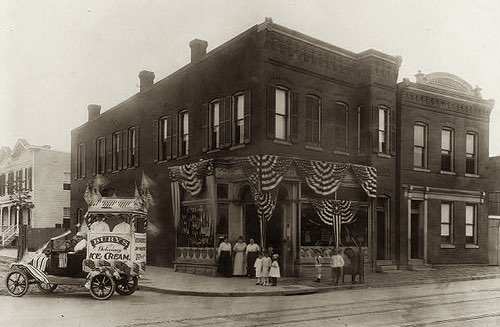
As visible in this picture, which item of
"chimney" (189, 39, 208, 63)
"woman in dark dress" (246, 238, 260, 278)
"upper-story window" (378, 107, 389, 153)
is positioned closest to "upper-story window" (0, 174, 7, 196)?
"chimney" (189, 39, 208, 63)

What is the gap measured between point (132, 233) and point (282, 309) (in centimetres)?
460

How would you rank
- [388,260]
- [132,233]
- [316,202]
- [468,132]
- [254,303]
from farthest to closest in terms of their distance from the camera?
[468,132], [388,260], [316,202], [132,233], [254,303]

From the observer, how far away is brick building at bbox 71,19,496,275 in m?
20.1

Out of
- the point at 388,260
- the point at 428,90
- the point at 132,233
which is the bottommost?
the point at 388,260

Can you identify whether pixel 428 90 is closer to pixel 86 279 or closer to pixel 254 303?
pixel 254 303

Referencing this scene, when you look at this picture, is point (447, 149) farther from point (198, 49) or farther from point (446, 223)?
point (198, 49)

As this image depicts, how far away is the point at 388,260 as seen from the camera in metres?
24.1

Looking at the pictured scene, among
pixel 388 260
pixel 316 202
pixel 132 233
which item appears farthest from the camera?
pixel 388 260

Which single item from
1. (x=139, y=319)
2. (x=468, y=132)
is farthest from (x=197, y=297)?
(x=468, y=132)

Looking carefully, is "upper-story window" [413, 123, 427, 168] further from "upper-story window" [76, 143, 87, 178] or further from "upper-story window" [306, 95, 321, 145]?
"upper-story window" [76, 143, 87, 178]

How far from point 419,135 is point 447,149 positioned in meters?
2.02

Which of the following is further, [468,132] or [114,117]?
[114,117]

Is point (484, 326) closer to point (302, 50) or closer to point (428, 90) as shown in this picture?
point (302, 50)

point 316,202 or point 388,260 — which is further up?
point 316,202
